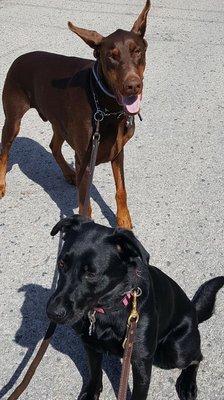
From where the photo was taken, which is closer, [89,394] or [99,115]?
[89,394]

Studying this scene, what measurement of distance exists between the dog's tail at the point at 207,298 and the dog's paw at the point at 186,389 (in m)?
0.43

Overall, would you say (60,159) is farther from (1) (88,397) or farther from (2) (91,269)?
(2) (91,269)

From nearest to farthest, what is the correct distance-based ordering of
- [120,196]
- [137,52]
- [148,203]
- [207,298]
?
[207,298], [137,52], [120,196], [148,203]

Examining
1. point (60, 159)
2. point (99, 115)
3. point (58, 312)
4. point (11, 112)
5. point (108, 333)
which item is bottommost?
point (60, 159)

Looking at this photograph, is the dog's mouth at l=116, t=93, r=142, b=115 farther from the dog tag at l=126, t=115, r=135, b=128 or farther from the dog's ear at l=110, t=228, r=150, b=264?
the dog's ear at l=110, t=228, r=150, b=264

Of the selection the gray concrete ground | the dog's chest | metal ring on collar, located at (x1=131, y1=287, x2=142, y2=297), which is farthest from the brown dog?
the dog's chest

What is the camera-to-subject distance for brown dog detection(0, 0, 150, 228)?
3.28 metres

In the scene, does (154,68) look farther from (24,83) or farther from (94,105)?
(94,105)

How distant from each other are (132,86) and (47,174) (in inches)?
83.4

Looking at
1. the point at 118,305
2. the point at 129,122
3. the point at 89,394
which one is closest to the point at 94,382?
the point at 89,394

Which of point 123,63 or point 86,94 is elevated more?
point 123,63

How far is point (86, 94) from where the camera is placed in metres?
3.65

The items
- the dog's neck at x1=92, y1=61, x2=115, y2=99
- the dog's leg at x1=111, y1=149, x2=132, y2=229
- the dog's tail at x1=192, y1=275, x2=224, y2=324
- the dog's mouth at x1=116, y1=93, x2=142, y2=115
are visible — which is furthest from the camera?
the dog's leg at x1=111, y1=149, x2=132, y2=229

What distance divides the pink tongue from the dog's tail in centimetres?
121
